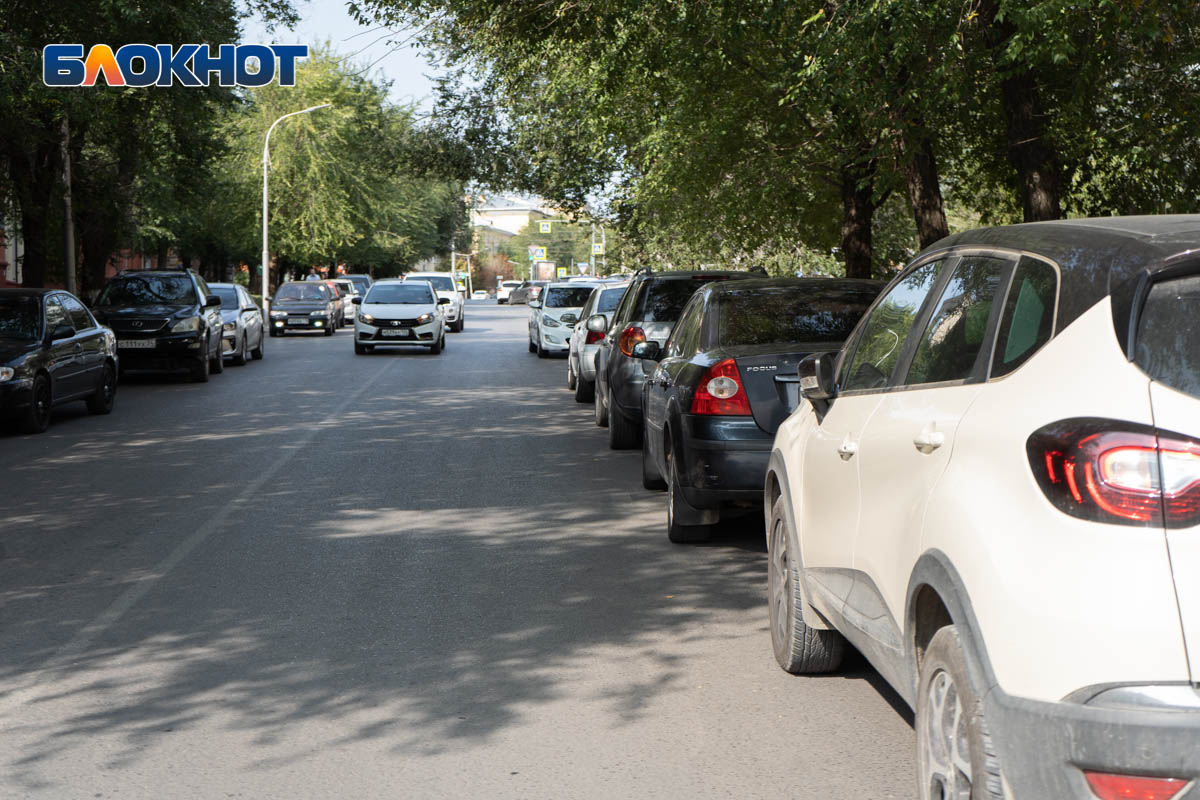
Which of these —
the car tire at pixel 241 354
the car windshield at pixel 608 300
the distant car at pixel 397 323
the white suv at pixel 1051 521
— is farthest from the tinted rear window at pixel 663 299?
the distant car at pixel 397 323

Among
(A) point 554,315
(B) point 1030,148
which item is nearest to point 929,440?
(B) point 1030,148

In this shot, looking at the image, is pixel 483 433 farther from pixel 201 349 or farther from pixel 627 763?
pixel 627 763

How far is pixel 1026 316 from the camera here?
3.41 meters

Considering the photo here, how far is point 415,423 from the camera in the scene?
50.7 ft

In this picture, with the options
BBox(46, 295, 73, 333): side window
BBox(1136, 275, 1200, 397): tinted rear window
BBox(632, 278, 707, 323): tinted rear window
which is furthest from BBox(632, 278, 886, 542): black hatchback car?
BBox(46, 295, 73, 333): side window

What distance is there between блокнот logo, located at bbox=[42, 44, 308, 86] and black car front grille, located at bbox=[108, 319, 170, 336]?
3.59 metres

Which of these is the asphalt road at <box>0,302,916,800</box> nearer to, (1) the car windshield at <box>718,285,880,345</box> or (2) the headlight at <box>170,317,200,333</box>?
(1) the car windshield at <box>718,285,880,345</box>

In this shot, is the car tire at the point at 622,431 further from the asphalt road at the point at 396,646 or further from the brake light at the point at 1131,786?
the brake light at the point at 1131,786

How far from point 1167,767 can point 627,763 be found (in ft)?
7.03

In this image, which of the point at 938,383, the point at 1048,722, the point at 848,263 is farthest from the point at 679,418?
the point at 848,263

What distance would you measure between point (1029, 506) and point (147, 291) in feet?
70.1

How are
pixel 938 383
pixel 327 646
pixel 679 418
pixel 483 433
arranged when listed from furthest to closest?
1. pixel 483 433
2. pixel 679 418
3. pixel 327 646
4. pixel 938 383

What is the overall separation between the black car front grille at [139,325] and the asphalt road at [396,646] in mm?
9784

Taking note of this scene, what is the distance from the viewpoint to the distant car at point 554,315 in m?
28.9
